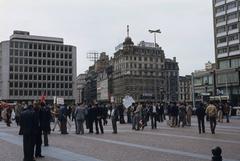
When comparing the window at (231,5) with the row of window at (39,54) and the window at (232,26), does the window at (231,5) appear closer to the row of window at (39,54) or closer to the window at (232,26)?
the window at (232,26)

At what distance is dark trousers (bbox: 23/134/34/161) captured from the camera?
11.8 m

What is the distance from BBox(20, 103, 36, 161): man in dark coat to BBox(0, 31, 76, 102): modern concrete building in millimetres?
115845

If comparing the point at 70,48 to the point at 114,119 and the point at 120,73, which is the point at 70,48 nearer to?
the point at 120,73

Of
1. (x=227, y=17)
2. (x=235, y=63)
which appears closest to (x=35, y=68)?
(x=227, y=17)

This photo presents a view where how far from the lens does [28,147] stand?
11.8 metres

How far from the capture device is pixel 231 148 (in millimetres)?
14938

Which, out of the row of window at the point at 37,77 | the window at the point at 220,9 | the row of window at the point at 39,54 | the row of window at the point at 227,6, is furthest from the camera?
the row of window at the point at 39,54

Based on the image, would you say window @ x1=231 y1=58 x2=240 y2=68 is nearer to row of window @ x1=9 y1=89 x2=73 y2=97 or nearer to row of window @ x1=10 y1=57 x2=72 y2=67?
row of window @ x1=9 y1=89 x2=73 y2=97

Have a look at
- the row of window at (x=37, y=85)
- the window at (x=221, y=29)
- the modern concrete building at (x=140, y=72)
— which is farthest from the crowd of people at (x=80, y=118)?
the row of window at (x=37, y=85)

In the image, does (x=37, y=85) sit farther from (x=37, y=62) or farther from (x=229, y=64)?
(x=229, y=64)

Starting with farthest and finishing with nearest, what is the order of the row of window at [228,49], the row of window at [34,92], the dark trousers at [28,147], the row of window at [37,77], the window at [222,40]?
the row of window at [37,77], the row of window at [34,92], the window at [222,40], the row of window at [228,49], the dark trousers at [28,147]

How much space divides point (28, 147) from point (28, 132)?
1.47 feet

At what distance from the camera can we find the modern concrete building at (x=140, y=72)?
13212cm

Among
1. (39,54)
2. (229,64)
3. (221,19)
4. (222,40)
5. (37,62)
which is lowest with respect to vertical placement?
(229,64)
